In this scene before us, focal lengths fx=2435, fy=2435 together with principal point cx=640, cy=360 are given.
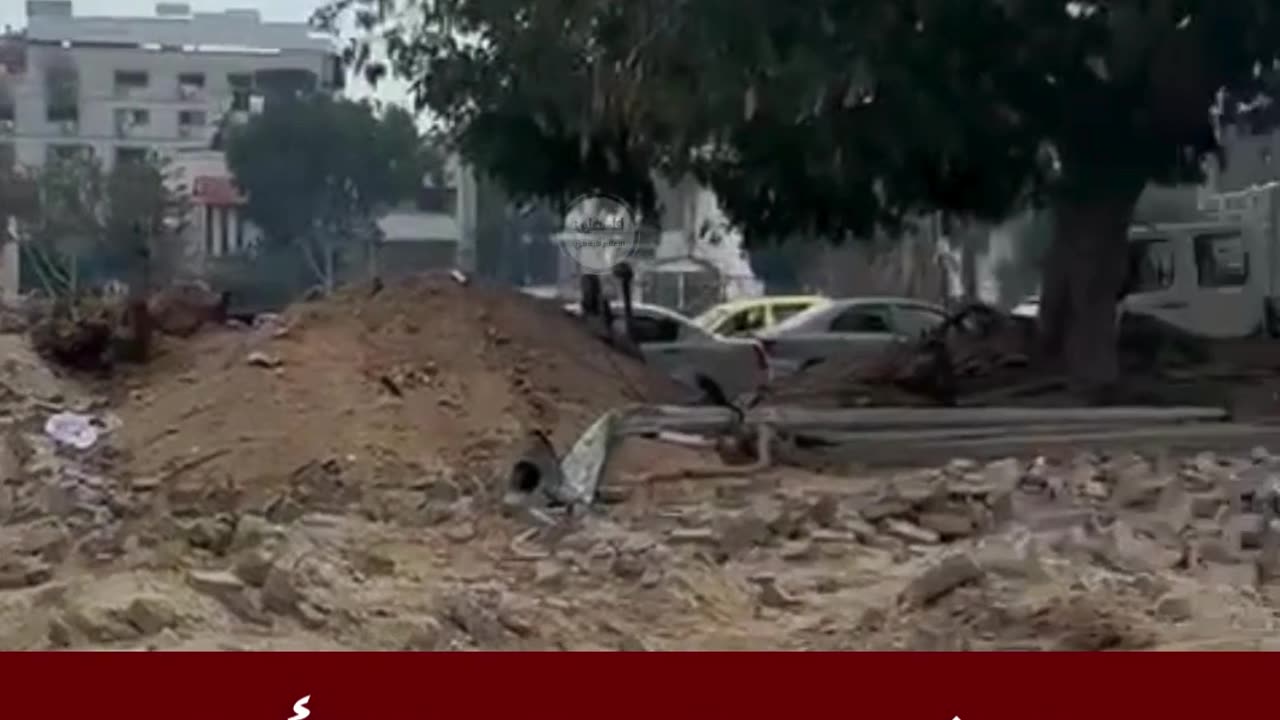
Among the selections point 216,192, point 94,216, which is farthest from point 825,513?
point 216,192

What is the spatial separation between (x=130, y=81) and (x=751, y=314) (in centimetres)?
1999

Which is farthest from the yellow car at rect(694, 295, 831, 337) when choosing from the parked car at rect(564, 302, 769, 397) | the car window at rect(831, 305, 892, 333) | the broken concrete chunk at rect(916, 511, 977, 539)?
the broken concrete chunk at rect(916, 511, 977, 539)

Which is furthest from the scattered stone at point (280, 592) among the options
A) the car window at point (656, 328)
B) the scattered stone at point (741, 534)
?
the car window at point (656, 328)

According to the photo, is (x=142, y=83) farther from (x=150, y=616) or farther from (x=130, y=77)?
(x=150, y=616)

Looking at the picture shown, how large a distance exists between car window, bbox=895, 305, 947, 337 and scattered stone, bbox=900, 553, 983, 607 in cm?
1546

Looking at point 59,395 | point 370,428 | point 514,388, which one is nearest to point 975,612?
point 370,428

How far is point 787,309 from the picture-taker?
27.7 metres

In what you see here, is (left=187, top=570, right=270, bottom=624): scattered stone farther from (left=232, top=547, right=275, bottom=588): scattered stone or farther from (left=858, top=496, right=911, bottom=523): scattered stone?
(left=858, top=496, right=911, bottom=523): scattered stone

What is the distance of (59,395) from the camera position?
15703 millimetres

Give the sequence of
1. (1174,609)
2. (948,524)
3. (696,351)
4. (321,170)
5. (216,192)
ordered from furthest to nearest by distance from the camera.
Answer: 1. (216,192)
2. (321,170)
3. (696,351)
4. (948,524)
5. (1174,609)

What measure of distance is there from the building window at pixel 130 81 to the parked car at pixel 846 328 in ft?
70.1

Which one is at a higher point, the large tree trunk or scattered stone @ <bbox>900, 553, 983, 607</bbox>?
the large tree trunk

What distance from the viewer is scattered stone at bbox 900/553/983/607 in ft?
28.8

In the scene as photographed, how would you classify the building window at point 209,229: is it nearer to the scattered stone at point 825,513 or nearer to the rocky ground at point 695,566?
the rocky ground at point 695,566
